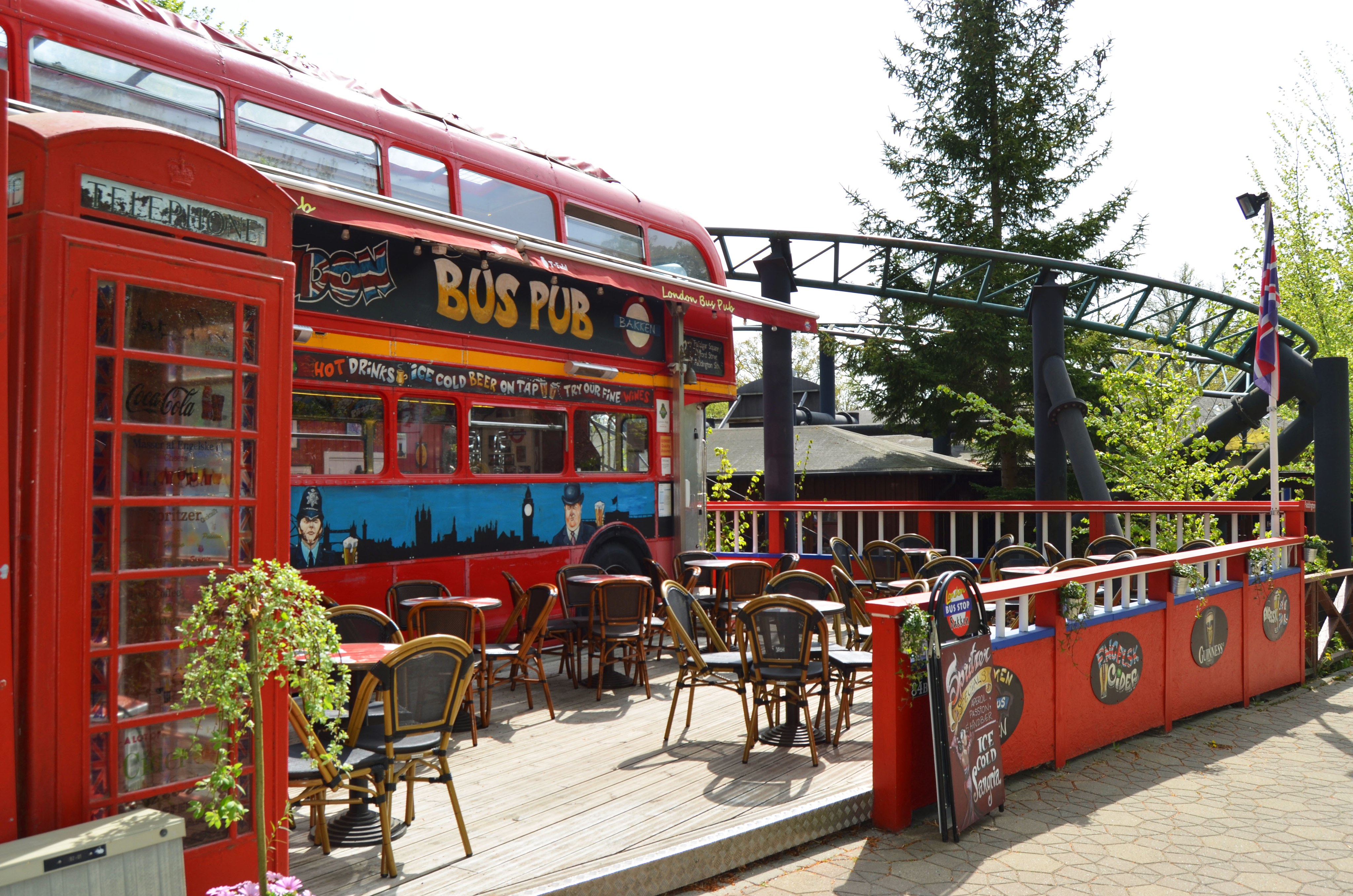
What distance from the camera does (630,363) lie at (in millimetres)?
10445

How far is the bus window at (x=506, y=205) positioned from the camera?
852cm

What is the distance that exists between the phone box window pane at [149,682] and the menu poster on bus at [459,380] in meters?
3.01

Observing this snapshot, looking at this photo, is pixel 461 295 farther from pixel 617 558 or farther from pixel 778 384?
pixel 778 384

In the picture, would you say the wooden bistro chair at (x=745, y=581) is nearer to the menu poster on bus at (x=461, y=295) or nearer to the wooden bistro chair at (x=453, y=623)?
the menu poster on bus at (x=461, y=295)

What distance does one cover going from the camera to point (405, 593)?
280 inches

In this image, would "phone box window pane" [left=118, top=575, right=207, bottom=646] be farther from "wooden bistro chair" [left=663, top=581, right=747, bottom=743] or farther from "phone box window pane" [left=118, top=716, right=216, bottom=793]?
"wooden bistro chair" [left=663, top=581, right=747, bottom=743]

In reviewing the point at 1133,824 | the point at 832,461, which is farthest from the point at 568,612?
the point at 832,461

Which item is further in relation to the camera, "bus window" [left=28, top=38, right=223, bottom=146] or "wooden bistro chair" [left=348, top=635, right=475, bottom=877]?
"bus window" [left=28, top=38, right=223, bottom=146]

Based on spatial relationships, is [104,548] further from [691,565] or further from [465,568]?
[691,565]

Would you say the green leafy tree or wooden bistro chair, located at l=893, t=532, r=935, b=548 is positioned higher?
the green leafy tree

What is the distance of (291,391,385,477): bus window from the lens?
722cm

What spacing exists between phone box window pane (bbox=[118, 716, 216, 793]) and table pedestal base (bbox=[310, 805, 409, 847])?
1.13 m

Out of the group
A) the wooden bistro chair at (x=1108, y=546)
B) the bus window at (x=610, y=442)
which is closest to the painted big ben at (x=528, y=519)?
the bus window at (x=610, y=442)

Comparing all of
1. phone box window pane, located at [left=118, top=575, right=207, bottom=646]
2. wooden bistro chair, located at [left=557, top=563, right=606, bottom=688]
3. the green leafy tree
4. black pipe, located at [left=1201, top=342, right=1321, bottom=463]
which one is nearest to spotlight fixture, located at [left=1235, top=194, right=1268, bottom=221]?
black pipe, located at [left=1201, top=342, right=1321, bottom=463]
